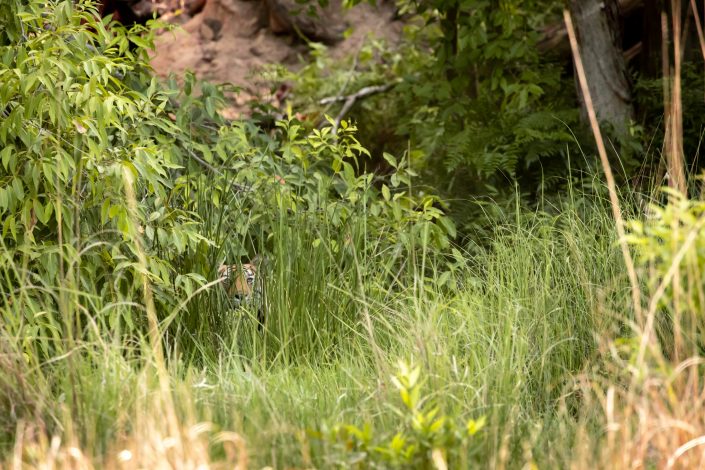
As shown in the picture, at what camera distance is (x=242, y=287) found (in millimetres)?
4570

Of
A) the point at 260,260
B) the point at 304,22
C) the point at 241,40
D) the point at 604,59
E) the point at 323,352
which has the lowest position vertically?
the point at 323,352

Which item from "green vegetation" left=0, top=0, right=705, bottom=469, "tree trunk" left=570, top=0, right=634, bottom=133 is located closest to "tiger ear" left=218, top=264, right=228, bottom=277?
"green vegetation" left=0, top=0, right=705, bottom=469

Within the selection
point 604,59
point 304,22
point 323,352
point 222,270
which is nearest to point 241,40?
point 304,22

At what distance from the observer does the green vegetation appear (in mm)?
2818

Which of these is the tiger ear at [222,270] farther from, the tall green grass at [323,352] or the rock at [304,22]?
the rock at [304,22]

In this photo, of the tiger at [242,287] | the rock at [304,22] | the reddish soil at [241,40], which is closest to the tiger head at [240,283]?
the tiger at [242,287]

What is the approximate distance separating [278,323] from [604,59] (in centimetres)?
330

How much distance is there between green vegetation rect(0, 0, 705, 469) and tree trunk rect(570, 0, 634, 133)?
1764mm

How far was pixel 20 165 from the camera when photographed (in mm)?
3867

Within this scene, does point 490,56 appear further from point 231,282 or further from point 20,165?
point 20,165

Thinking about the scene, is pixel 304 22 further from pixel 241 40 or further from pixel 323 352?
pixel 323 352

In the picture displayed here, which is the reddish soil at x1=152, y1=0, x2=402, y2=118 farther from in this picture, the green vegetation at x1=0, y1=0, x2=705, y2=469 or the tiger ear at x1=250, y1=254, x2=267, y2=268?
the tiger ear at x1=250, y1=254, x2=267, y2=268

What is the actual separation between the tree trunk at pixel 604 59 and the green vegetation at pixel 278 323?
1.76 m

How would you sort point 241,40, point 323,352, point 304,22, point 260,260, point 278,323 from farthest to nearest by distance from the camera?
point 241,40, point 304,22, point 260,260, point 278,323, point 323,352
